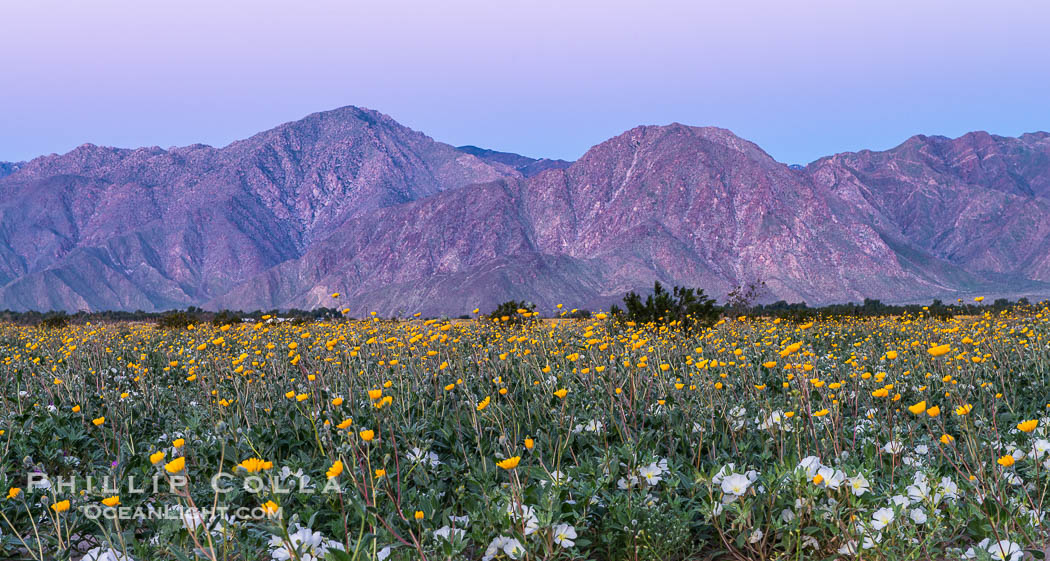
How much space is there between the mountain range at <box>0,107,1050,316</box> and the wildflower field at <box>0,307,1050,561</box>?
63476 millimetres

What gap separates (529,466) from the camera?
379cm

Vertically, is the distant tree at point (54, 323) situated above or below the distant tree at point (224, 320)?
below

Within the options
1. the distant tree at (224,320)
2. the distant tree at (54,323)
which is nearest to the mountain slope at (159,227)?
the distant tree at (54,323)

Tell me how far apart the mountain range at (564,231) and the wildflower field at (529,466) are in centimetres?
6348

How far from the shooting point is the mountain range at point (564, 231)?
10412cm

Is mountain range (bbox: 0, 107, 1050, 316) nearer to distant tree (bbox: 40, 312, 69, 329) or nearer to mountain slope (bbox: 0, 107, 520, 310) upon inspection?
mountain slope (bbox: 0, 107, 520, 310)

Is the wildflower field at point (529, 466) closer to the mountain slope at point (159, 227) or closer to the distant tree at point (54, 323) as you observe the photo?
the distant tree at point (54, 323)

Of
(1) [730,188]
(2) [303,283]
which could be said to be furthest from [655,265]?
(2) [303,283]

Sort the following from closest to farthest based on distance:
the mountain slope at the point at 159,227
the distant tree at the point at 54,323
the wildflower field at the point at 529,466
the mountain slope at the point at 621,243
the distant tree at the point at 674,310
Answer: the wildflower field at the point at 529,466, the distant tree at the point at 674,310, the distant tree at the point at 54,323, the mountain slope at the point at 621,243, the mountain slope at the point at 159,227

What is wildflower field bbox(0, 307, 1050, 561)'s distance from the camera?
3156 mm

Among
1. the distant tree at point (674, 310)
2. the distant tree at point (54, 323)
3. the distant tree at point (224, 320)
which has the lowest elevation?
the distant tree at point (54, 323)

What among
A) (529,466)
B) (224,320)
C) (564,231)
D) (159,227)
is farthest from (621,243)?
(159,227)

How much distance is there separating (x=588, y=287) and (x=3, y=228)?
16170 cm

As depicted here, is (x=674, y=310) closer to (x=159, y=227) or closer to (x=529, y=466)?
(x=529, y=466)
